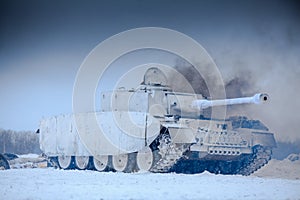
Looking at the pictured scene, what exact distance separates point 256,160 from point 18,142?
6953 mm

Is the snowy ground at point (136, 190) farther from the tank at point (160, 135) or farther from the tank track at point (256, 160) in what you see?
the tank track at point (256, 160)

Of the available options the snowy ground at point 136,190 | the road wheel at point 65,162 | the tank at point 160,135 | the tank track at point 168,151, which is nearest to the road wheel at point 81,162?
the tank at point 160,135

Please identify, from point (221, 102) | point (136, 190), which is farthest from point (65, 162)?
point (136, 190)

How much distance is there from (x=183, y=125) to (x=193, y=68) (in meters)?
3.57

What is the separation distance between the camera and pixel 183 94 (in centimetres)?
1251

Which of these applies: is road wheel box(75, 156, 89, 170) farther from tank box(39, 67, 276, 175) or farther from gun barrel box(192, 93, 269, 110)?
gun barrel box(192, 93, 269, 110)

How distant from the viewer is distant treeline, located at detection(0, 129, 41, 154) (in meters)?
14.3

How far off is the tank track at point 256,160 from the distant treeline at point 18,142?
5620 millimetres

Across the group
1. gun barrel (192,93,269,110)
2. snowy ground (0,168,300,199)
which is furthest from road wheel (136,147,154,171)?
snowy ground (0,168,300,199)

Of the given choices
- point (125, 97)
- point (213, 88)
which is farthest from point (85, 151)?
point (213, 88)

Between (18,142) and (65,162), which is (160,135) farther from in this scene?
(18,142)

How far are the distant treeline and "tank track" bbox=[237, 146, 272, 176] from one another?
18.4 feet

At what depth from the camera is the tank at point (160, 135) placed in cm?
1088

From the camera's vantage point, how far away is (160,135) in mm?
11016
